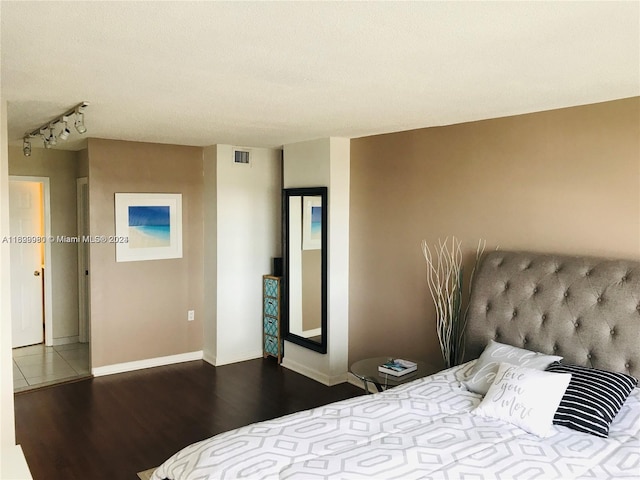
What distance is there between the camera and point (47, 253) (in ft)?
19.5

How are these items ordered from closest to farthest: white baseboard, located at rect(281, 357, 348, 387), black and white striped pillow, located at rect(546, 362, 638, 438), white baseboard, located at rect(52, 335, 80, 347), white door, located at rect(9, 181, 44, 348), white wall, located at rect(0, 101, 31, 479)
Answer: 1. black and white striped pillow, located at rect(546, 362, 638, 438)
2. white wall, located at rect(0, 101, 31, 479)
3. white baseboard, located at rect(281, 357, 348, 387)
4. white door, located at rect(9, 181, 44, 348)
5. white baseboard, located at rect(52, 335, 80, 347)

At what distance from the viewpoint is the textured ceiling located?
5.57 ft

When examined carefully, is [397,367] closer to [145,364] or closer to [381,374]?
[381,374]

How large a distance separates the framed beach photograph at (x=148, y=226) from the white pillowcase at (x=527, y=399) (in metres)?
3.74

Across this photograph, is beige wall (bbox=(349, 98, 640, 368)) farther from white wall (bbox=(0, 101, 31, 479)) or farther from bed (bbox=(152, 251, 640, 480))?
white wall (bbox=(0, 101, 31, 479))

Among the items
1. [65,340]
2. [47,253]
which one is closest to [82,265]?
[47,253]

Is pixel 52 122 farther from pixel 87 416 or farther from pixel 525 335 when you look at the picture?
pixel 525 335

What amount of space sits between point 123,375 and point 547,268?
3969 millimetres

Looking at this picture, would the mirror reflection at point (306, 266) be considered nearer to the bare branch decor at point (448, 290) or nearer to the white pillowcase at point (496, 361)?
the bare branch decor at point (448, 290)

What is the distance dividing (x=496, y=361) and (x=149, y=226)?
12.1ft

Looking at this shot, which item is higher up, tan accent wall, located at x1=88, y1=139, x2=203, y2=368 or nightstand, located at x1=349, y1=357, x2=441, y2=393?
tan accent wall, located at x1=88, y1=139, x2=203, y2=368

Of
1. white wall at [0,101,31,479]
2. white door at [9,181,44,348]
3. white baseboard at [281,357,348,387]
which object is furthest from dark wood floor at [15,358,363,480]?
white door at [9,181,44,348]

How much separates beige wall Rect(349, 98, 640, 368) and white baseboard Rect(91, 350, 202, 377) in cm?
188

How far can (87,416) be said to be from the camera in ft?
13.4
